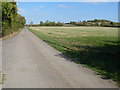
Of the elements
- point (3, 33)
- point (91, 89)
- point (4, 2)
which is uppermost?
point (4, 2)

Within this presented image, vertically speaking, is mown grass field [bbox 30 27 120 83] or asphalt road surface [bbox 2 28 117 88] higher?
mown grass field [bbox 30 27 120 83]

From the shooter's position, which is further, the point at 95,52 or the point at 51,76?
the point at 95,52

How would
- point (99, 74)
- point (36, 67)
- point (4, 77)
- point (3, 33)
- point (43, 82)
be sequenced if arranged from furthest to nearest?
point (3, 33) < point (36, 67) < point (99, 74) < point (4, 77) < point (43, 82)

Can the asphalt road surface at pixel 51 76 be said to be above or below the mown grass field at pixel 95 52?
below

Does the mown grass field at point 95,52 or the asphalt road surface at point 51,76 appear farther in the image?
the mown grass field at point 95,52

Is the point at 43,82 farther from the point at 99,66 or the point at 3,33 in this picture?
the point at 3,33

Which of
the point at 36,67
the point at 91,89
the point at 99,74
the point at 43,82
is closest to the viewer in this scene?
the point at 91,89

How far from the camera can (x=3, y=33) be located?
87.6 ft

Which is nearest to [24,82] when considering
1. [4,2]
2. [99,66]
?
[99,66]

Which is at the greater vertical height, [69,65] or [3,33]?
[3,33]

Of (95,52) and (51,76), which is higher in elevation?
(95,52)

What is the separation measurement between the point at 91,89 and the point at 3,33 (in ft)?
74.4

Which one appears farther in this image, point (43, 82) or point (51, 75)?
point (51, 75)

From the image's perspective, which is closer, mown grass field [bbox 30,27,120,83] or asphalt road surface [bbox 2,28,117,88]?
asphalt road surface [bbox 2,28,117,88]
